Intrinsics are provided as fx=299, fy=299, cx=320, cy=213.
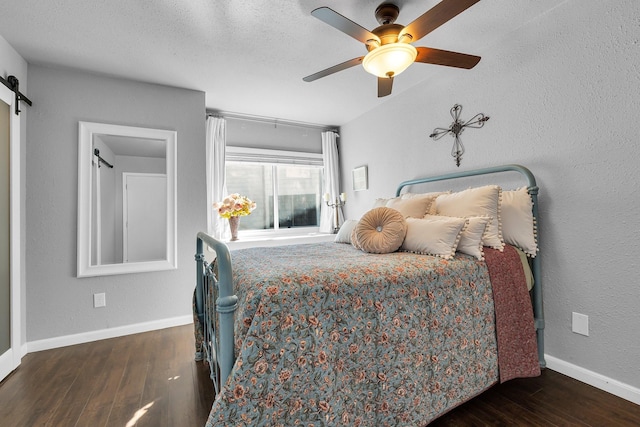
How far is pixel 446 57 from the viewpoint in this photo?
1818 mm

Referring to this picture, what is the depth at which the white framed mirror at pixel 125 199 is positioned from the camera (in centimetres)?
267

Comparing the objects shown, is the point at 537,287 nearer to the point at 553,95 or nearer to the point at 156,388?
the point at 553,95

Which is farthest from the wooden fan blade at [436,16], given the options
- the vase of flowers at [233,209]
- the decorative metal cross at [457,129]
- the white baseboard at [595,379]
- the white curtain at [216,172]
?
the white curtain at [216,172]

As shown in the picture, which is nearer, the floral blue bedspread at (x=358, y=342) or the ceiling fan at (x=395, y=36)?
the floral blue bedspread at (x=358, y=342)

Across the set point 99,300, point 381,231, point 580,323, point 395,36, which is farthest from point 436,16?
point 99,300

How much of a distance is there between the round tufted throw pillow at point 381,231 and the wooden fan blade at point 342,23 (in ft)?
3.54

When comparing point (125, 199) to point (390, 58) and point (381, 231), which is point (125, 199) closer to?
point (381, 231)

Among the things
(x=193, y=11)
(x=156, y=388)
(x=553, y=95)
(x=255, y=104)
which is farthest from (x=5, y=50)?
(x=553, y=95)

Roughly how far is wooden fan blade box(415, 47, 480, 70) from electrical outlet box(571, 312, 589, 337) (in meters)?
1.74

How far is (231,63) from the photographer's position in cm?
257

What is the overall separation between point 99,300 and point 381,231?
2577mm

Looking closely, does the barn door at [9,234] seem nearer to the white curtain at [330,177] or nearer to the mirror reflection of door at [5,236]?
the mirror reflection of door at [5,236]

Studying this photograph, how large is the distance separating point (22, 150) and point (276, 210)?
2618 mm

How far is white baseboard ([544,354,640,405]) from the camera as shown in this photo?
1.68m
